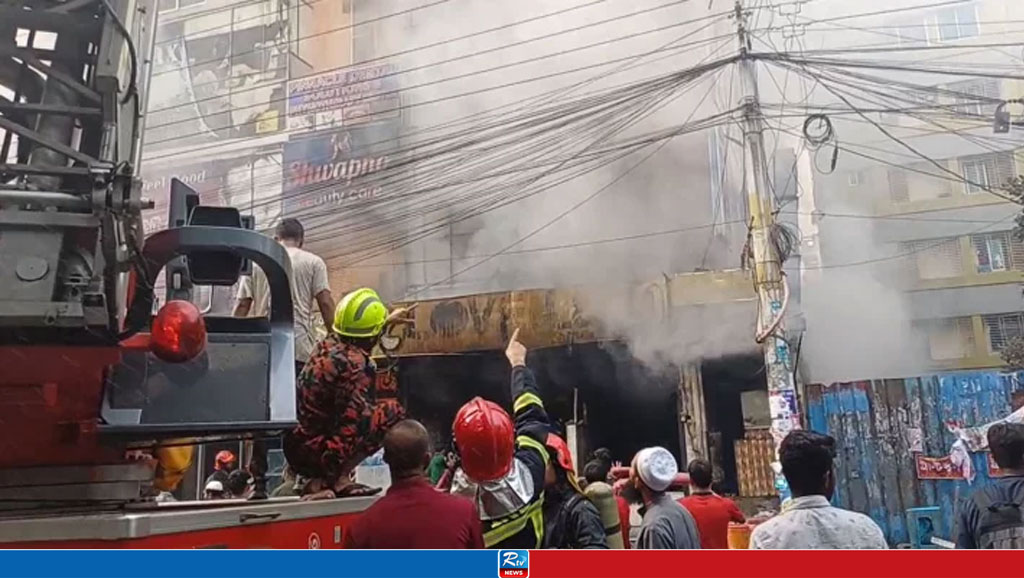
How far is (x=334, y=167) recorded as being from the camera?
59.0 ft

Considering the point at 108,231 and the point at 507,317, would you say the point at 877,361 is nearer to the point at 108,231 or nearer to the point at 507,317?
the point at 507,317

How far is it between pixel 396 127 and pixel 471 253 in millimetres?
4639

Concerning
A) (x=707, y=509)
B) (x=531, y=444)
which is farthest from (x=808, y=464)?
(x=707, y=509)

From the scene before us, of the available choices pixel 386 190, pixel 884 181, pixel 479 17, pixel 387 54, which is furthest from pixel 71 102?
pixel 884 181

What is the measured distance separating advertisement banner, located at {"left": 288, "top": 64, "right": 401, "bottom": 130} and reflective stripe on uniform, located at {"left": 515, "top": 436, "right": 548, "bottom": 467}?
1515 centimetres

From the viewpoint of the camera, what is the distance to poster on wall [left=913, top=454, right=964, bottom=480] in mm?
8992

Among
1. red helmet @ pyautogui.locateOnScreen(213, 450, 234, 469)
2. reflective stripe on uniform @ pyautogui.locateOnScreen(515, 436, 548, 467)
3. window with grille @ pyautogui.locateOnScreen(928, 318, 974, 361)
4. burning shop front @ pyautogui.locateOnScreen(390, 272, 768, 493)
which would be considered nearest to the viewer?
reflective stripe on uniform @ pyautogui.locateOnScreen(515, 436, 548, 467)

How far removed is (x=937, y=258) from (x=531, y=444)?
22.2 m

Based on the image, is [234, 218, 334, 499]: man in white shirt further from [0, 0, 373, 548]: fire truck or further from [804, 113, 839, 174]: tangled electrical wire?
[804, 113, 839, 174]: tangled electrical wire

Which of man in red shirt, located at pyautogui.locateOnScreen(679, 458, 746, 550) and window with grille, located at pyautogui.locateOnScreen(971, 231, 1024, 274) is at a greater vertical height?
window with grille, located at pyautogui.locateOnScreen(971, 231, 1024, 274)

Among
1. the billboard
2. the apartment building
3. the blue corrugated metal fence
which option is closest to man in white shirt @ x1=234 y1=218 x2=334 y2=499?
the blue corrugated metal fence

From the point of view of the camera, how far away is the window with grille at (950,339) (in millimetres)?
19938
